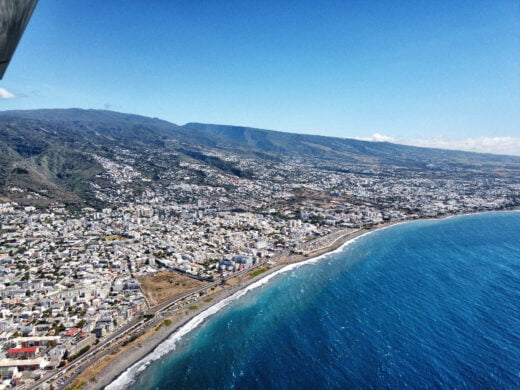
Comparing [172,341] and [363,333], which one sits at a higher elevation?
[363,333]

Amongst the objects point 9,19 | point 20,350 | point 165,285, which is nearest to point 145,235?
point 165,285

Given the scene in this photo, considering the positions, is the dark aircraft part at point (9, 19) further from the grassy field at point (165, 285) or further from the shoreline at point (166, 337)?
the grassy field at point (165, 285)

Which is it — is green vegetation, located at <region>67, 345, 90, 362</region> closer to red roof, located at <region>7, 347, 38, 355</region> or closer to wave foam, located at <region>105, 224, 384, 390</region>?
red roof, located at <region>7, 347, 38, 355</region>

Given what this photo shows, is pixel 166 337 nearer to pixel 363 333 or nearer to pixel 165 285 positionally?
pixel 165 285

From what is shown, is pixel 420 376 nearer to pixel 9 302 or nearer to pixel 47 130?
pixel 9 302

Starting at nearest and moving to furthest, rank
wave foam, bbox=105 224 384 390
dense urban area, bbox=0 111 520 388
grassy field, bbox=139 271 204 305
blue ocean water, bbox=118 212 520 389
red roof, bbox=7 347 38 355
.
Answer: wave foam, bbox=105 224 384 390 → blue ocean water, bbox=118 212 520 389 → red roof, bbox=7 347 38 355 → dense urban area, bbox=0 111 520 388 → grassy field, bbox=139 271 204 305

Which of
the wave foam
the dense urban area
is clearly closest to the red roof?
the dense urban area
